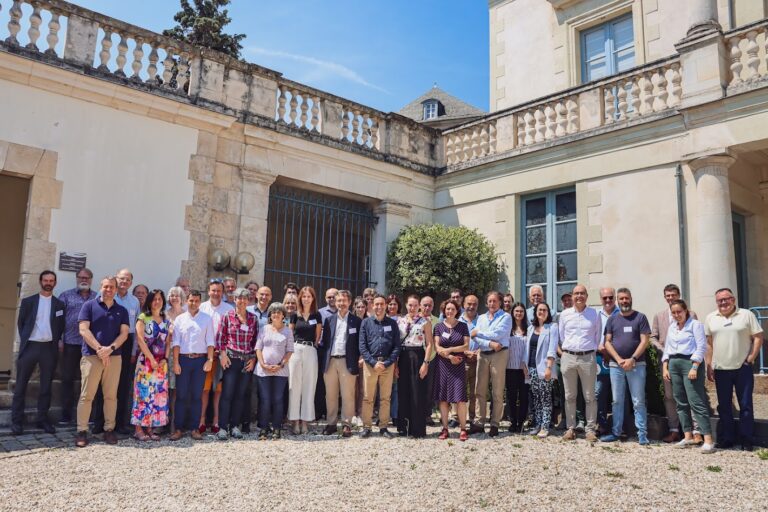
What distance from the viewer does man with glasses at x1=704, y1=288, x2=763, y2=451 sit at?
5.14m

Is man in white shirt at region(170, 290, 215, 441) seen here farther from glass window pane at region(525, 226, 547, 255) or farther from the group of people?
glass window pane at region(525, 226, 547, 255)

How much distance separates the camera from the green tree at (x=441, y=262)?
8.66 m

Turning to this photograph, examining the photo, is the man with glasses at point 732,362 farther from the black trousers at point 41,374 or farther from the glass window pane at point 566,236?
the black trousers at point 41,374

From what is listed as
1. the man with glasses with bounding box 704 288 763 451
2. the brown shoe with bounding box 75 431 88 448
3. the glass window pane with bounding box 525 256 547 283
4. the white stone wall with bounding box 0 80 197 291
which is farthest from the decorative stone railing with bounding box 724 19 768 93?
the brown shoe with bounding box 75 431 88 448

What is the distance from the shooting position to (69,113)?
673cm

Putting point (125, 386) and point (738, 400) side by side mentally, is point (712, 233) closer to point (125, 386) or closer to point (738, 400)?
point (738, 400)

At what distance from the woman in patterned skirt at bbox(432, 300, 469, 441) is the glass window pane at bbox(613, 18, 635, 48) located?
23.2ft

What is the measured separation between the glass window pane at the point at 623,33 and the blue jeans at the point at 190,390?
8.95 m

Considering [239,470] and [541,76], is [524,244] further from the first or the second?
[239,470]

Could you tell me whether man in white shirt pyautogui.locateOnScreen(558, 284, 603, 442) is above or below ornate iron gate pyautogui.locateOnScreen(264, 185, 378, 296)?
below

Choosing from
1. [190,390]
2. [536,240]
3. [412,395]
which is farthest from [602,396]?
[190,390]

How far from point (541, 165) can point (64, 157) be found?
633 cm

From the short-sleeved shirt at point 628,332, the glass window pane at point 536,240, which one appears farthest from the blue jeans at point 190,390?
the glass window pane at point 536,240

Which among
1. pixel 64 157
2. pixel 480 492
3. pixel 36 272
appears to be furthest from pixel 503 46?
pixel 480 492
